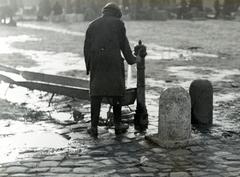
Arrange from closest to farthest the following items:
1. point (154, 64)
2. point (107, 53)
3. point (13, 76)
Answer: point (107, 53) < point (13, 76) < point (154, 64)

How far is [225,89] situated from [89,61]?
5.71 m

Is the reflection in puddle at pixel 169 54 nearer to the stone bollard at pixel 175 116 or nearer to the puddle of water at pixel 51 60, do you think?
the puddle of water at pixel 51 60

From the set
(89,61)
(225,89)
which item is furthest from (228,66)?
(89,61)

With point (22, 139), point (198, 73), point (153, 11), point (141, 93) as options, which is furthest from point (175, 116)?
point (153, 11)

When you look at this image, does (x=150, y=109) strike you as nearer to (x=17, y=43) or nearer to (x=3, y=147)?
(x=3, y=147)

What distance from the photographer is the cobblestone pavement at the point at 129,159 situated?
649 centimetres

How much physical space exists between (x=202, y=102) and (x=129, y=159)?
249cm

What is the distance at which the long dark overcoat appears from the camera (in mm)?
8008

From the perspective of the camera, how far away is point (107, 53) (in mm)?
8000

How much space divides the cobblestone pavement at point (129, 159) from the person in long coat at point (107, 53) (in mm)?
803

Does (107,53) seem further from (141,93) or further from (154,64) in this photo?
(154,64)

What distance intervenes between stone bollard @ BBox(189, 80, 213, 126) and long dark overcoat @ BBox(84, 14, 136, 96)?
1.58 m

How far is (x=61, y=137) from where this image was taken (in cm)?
826

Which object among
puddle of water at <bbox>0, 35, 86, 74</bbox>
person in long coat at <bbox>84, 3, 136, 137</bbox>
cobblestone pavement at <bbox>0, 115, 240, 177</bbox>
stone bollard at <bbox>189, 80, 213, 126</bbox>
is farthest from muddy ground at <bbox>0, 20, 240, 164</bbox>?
person in long coat at <bbox>84, 3, 136, 137</bbox>
